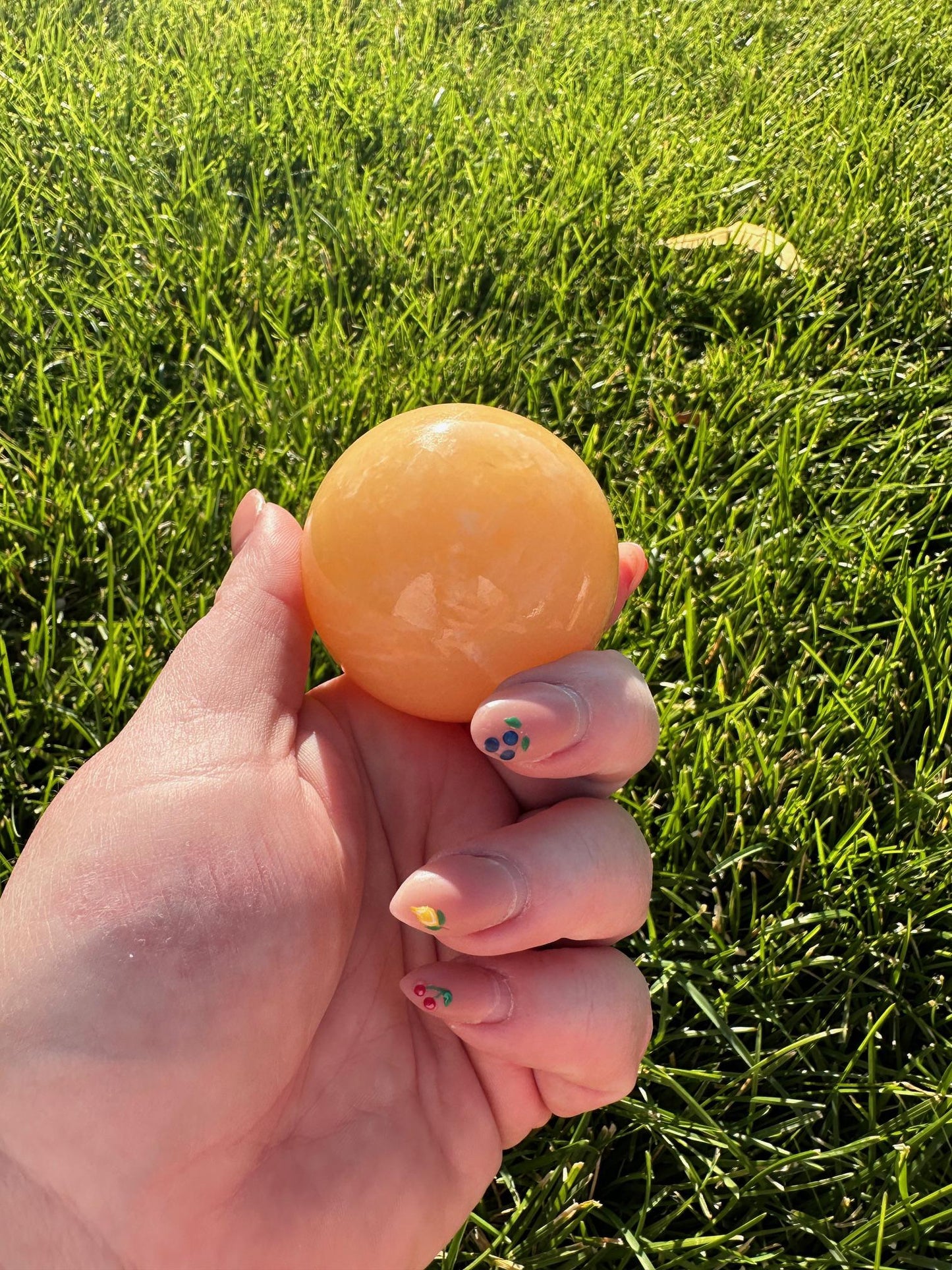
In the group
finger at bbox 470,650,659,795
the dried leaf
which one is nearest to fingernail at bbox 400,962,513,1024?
finger at bbox 470,650,659,795

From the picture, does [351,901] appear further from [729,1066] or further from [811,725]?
[811,725]

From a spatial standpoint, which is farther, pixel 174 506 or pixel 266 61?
pixel 266 61

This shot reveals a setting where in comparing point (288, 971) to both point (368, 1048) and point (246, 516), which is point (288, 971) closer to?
point (368, 1048)

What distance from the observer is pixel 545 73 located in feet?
12.4

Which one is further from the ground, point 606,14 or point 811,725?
point 606,14

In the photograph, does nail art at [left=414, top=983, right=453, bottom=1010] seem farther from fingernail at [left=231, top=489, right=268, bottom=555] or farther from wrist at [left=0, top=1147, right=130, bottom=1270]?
fingernail at [left=231, top=489, right=268, bottom=555]

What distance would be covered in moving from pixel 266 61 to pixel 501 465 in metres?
2.81

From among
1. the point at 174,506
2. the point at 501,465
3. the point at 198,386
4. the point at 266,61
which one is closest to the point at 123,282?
the point at 198,386

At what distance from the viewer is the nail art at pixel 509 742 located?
1.37 m

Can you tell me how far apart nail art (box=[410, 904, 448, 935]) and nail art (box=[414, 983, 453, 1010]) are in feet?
0.42

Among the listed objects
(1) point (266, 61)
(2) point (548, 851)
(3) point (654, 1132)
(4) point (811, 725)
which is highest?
(1) point (266, 61)

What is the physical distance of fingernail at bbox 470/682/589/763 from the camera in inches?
53.9

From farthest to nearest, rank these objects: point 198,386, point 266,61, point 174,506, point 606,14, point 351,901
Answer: point 606,14 < point 266,61 < point 198,386 < point 174,506 < point 351,901

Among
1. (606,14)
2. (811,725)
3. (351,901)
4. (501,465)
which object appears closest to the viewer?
(501,465)
